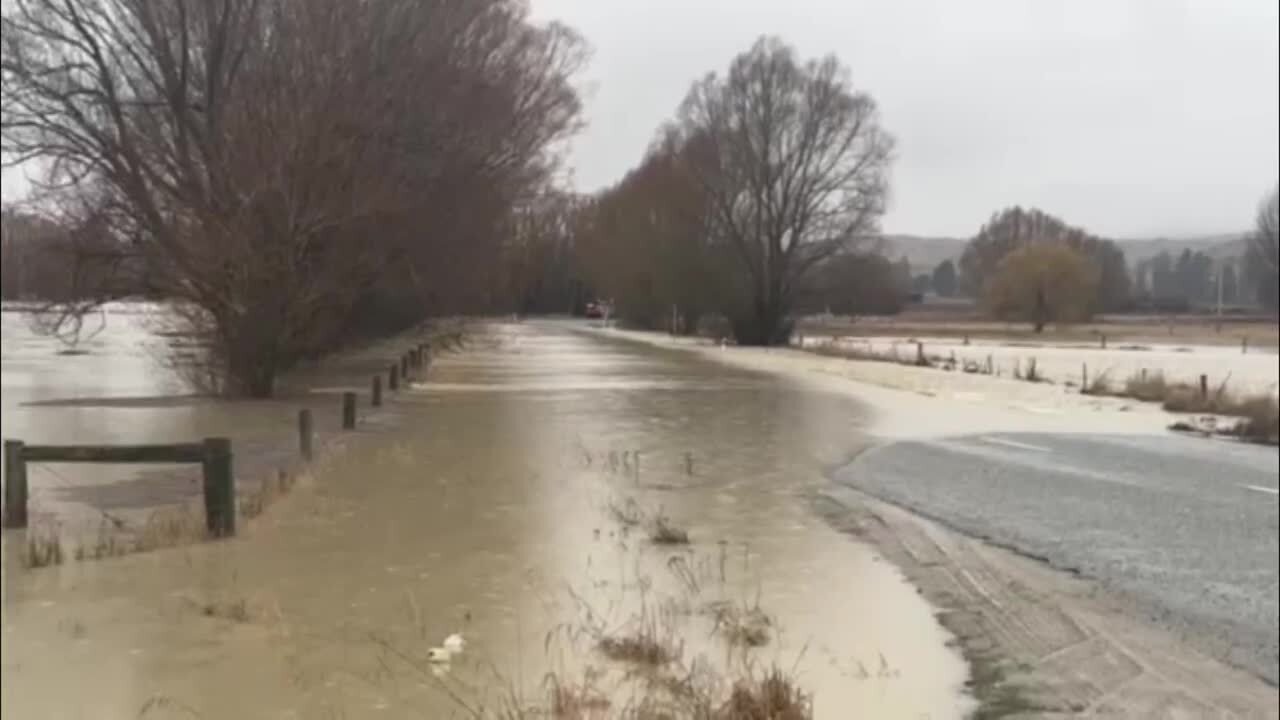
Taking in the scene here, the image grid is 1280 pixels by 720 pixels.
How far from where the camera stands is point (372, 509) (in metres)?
12.5

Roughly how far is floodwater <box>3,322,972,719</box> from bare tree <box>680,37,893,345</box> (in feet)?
180

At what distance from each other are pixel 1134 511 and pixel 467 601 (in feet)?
34.8

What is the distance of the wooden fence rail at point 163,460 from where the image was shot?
10.6m

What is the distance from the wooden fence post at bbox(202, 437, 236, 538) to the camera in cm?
1056

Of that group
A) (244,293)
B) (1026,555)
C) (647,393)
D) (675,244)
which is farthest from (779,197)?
(1026,555)

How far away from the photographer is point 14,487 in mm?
11016

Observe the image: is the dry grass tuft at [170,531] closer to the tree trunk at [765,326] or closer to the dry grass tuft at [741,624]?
the dry grass tuft at [741,624]

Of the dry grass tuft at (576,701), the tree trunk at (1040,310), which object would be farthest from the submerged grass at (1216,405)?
the tree trunk at (1040,310)

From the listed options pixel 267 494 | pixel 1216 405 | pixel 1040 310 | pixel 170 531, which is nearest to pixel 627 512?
pixel 267 494

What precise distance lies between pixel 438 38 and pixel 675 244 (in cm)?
5117

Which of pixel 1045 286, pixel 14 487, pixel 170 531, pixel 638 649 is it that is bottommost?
pixel 638 649

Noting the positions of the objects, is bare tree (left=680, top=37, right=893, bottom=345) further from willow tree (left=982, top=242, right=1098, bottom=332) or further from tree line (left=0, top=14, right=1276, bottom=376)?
willow tree (left=982, top=242, right=1098, bottom=332)

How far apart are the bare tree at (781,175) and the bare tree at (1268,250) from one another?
6564 cm

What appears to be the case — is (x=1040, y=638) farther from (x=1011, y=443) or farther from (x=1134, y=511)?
(x=1011, y=443)
